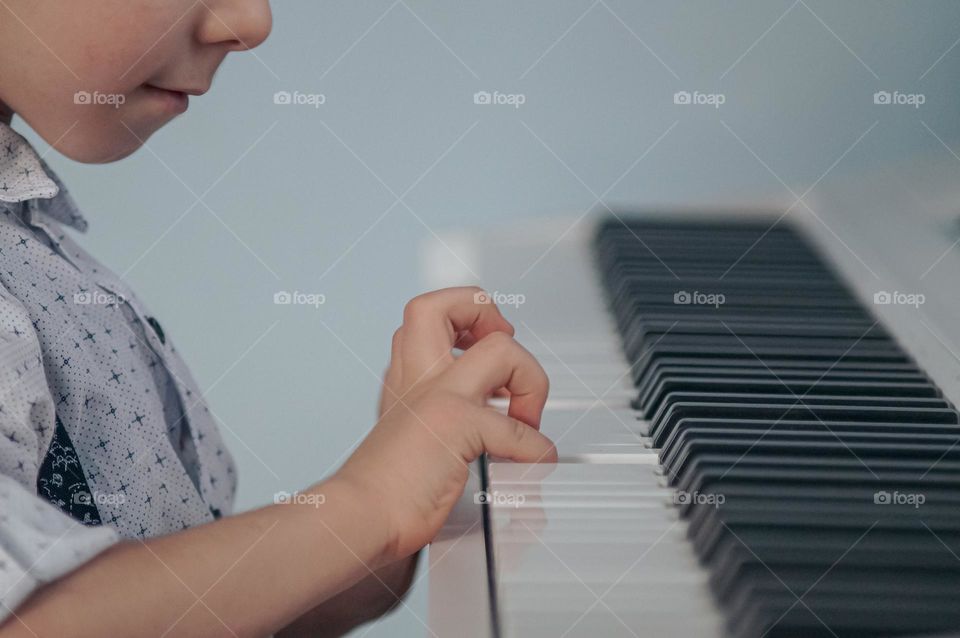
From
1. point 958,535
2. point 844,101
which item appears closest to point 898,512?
point 958,535

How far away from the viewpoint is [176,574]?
2.00ft

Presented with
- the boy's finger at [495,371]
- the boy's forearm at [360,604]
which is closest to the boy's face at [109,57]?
the boy's finger at [495,371]

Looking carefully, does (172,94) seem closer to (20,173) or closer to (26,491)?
(20,173)

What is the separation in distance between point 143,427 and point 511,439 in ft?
1.06

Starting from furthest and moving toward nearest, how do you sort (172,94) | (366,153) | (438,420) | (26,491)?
(366,153) → (172,94) → (438,420) → (26,491)

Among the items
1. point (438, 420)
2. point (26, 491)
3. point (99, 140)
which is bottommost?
point (26, 491)

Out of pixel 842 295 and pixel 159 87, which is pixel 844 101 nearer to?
pixel 842 295

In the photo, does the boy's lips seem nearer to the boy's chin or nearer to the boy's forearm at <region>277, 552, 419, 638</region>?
the boy's chin

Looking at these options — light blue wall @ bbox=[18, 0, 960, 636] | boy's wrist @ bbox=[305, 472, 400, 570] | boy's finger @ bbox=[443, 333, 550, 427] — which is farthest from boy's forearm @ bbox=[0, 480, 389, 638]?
light blue wall @ bbox=[18, 0, 960, 636]

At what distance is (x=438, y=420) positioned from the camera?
0.69m

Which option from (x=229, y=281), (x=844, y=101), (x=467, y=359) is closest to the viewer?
(x=467, y=359)

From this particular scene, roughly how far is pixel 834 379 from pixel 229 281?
193 centimetres

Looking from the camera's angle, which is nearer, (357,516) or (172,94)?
(357,516)

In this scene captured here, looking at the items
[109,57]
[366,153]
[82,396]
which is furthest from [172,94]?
[366,153]
